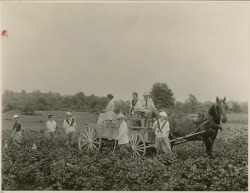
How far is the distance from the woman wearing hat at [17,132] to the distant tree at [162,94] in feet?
10.8

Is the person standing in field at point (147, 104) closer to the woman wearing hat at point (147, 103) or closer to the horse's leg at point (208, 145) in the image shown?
the woman wearing hat at point (147, 103)

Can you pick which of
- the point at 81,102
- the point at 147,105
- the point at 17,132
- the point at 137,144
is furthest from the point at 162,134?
the point at 17,132

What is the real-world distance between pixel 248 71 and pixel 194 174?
8.57ft

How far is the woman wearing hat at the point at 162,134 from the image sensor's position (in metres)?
7.16

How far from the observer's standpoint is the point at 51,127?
8062 millimetres

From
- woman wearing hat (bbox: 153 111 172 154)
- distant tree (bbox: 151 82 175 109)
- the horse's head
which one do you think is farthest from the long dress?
the horse's head

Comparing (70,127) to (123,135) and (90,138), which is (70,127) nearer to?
(90,138)

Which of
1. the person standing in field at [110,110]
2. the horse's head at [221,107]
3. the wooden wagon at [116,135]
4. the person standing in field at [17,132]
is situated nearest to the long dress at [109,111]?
the person standing in field at [110,110]

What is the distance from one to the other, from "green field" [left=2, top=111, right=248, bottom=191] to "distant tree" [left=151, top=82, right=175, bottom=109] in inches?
47.4

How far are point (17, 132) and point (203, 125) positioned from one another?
14.6 ft

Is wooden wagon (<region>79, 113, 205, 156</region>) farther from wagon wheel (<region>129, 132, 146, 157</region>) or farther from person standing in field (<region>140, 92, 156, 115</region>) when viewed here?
person standing in field (<region>140, 92, 156, 115</region>)

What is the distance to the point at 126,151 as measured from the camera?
288 inches

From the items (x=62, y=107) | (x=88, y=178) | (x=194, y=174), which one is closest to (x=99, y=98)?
(x=62, y=107)

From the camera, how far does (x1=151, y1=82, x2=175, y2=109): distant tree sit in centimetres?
735
